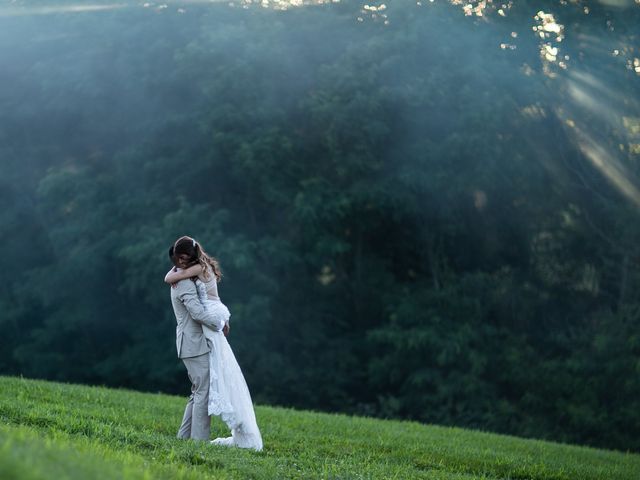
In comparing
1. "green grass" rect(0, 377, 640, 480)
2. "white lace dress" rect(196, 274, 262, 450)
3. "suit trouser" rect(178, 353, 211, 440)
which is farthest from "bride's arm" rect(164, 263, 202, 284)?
"green grass" rect(0, 377, 640, 480)

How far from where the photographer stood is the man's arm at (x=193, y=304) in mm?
9633

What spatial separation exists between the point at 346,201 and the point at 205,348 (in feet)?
57.2

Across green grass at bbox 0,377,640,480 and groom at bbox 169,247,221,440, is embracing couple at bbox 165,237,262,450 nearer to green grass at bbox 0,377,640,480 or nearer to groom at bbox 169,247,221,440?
groom at bbox 169,247,221,440

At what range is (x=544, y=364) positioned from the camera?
89.1 ft

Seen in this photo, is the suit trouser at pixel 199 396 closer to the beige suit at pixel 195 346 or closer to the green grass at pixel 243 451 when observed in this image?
the beige suit at pixel 195 346

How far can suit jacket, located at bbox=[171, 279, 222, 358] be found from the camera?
9648mm

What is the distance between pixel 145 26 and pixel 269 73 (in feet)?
14.3

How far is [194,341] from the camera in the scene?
9.79 m

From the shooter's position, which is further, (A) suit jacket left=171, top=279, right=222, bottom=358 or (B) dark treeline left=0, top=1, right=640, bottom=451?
(B) dark treeline left=0, top=1, right=640, bottom=451

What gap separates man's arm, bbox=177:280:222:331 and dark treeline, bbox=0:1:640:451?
56.8ft

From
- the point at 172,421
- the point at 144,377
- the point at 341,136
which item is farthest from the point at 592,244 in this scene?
the point at 172,421

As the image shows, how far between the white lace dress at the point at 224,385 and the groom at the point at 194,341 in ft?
0.26

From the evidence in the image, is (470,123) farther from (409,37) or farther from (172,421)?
(172,421)

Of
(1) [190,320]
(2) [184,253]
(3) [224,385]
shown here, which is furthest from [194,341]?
(2) [184,253]
